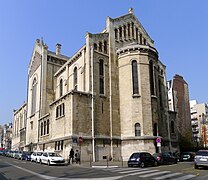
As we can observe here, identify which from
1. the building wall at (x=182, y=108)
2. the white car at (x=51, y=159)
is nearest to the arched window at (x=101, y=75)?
the white car at (x=51, y=159)

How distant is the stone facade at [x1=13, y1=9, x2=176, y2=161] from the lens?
100 feet

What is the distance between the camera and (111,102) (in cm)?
Answer: 3369

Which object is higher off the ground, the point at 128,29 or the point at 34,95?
the point at 128,29

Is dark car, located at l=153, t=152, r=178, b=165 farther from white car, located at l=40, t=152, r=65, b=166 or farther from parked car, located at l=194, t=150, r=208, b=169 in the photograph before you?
white car, located at l=40, t=152, r=65, b=166

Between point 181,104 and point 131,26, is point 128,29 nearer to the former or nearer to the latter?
point 131,26

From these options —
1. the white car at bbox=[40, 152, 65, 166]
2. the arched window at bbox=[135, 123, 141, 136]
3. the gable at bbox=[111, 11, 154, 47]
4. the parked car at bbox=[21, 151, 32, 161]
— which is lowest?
the parked car at bbox=[21, 151, 32, 161]

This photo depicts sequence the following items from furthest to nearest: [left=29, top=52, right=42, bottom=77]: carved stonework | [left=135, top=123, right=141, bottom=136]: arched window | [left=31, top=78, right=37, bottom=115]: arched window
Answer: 1. [left=29, top=52, right=42, bottom=77]: carved stonework
2. [left=31, top=78, right=37, bottom=115]: arched window
3. [left=135, top=123, right=141, bottom=136]: arched window

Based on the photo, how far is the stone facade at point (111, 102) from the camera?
100ft

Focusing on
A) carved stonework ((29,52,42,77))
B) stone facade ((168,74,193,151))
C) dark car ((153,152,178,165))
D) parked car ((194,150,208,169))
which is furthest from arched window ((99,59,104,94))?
stone facade ((168,74,193,151))

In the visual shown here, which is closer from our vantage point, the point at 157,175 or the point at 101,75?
the point at 157,175

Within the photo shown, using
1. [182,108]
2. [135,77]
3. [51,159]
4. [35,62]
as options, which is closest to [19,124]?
[35,62]

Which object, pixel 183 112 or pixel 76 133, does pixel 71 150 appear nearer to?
pixel 76 133

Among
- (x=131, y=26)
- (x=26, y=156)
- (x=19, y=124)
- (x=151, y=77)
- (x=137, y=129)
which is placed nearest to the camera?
(x=137, y=129)

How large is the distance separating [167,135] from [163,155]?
35.7 feet
